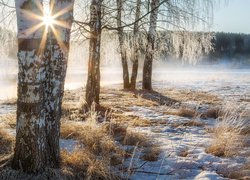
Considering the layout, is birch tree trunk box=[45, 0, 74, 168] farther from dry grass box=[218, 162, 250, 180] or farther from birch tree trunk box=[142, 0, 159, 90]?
birch tree trunk box=[142, 0, 159, 90]

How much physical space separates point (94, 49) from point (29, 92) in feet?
15.7

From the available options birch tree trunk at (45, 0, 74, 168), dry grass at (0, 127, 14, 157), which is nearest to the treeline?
dry grass at (0, 127, 14, 157)

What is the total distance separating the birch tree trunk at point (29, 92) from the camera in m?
3.75

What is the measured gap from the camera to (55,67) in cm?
399

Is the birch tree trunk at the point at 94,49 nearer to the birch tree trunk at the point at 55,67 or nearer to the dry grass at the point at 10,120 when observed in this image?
the dry grass at the point at 10,120

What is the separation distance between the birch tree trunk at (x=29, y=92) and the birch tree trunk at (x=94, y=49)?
14.1 feet

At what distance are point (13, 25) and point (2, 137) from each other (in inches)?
140

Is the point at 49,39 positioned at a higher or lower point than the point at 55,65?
higher

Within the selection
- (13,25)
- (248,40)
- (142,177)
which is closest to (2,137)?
(142,177)

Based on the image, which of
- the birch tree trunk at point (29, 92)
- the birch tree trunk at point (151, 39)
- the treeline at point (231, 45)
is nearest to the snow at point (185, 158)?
the birch tree trunk at point (29, 92)

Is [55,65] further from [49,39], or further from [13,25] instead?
[13,25]

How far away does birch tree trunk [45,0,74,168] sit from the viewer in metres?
3.94


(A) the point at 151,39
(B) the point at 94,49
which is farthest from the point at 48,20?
(A) the point at 151,39

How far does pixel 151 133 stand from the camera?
6309 millimetres
